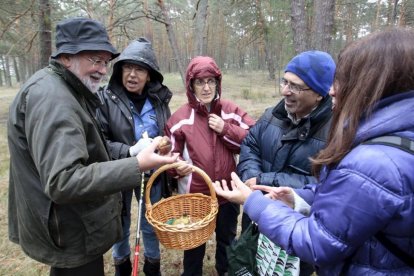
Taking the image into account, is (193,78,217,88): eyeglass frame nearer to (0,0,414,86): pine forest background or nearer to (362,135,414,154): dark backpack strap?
(0,0,414,86): pine forest background

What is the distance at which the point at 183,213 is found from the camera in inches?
99.0

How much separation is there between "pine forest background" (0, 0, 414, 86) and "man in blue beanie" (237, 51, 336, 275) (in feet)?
1.43

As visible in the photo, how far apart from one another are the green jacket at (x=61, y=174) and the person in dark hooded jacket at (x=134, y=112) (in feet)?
2.39

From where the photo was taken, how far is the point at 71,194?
1.46m

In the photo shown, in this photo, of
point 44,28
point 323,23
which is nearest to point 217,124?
point 323,23

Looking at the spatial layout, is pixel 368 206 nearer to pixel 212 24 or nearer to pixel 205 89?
pixel 205 89

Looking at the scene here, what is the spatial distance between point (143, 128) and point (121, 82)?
1.44ft

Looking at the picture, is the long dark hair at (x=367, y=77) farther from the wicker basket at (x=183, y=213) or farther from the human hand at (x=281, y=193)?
the wicker basket at (x=183, y=213)

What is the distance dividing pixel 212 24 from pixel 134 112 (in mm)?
33095

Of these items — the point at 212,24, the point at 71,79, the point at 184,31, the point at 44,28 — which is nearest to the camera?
the point at 71,79

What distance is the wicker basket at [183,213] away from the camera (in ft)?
6.64

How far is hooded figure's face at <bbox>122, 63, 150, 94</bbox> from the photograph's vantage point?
2654 mm

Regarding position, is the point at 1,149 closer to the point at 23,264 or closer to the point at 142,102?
the point at 23,264

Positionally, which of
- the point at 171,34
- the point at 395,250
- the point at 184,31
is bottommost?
the point at 395,250
